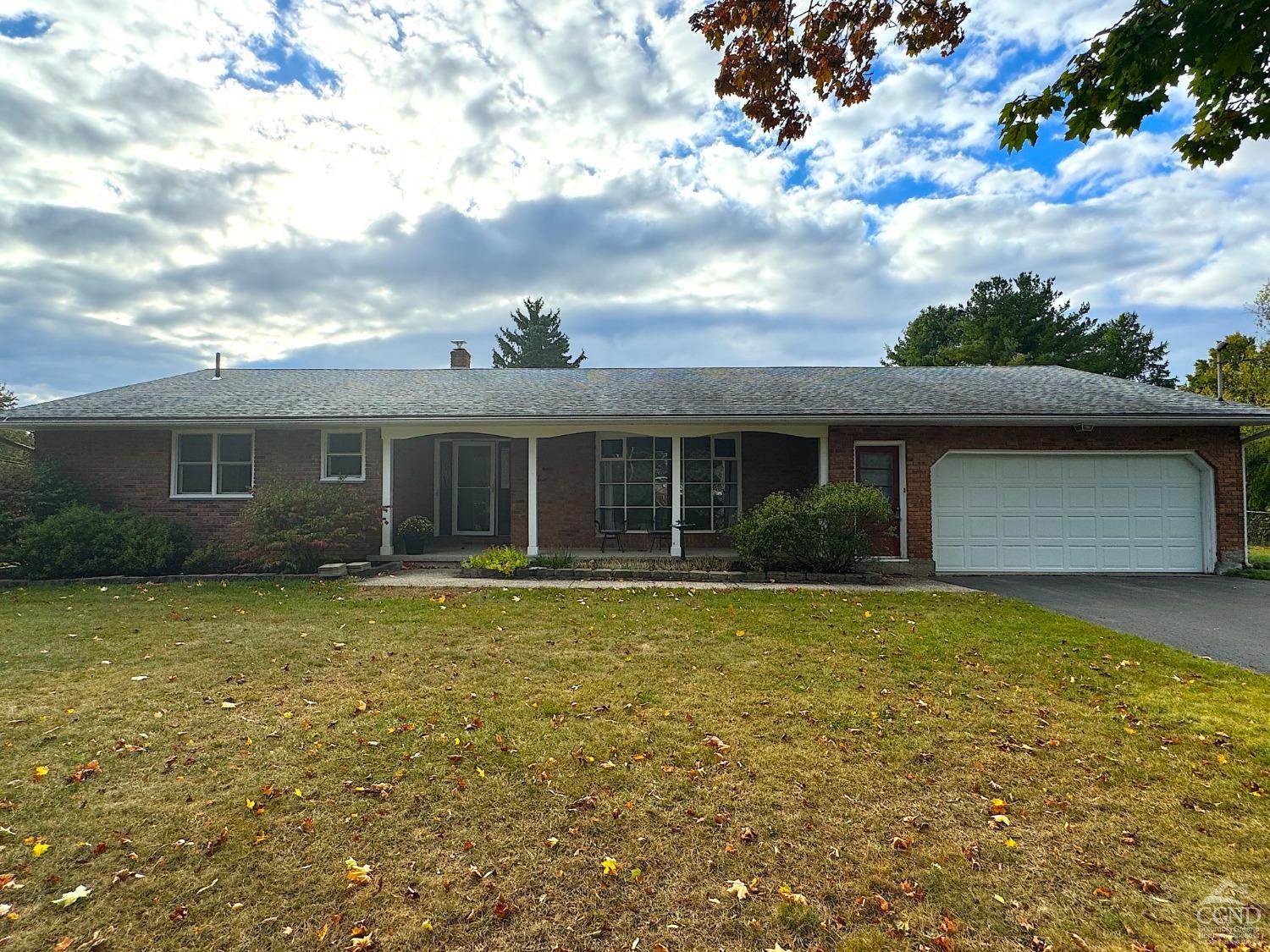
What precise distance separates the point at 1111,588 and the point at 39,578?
1790 centimetres

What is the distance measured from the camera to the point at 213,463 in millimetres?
12328

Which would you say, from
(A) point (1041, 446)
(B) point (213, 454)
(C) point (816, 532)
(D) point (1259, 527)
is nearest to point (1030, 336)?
(D) point (1259, 527)

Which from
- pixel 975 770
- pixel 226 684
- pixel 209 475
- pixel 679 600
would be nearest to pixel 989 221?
pixel 679 600

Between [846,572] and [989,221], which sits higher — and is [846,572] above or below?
below

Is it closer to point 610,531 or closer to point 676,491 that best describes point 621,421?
point 676,491

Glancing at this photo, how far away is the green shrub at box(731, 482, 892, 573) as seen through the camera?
10328 millimetres

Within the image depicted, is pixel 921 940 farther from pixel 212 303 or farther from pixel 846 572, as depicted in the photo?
pixel 212 303

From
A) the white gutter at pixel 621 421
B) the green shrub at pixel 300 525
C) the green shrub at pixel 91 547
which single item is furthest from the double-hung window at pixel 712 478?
the green shrub at pixel 91 547

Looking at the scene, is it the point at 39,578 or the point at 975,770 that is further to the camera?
the point at 39,578

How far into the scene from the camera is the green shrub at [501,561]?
10555 millimetres

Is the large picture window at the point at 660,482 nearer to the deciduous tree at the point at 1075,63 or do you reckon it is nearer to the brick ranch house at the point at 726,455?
the brick ranch house at the point at 726,455

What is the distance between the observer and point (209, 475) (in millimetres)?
12344

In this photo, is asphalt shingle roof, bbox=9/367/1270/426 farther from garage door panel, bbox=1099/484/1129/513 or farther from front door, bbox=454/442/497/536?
front door, bbox=454/442/497/536

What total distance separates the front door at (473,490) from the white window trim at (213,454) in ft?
14.0
